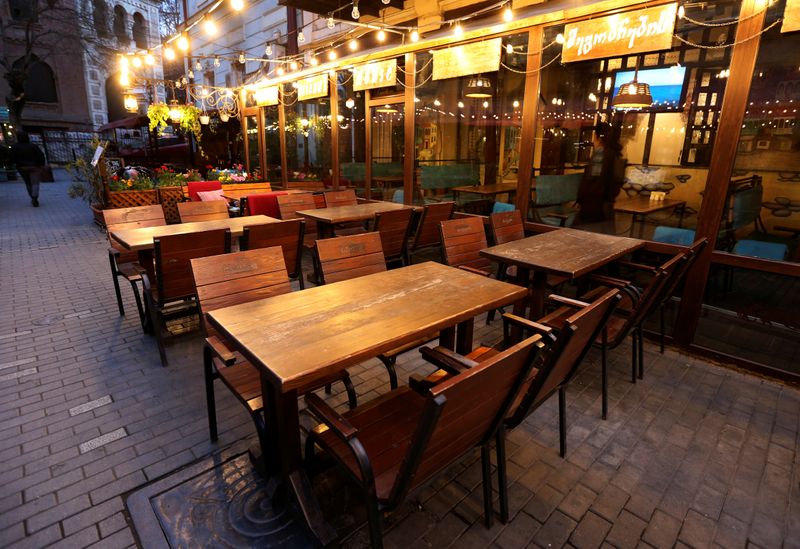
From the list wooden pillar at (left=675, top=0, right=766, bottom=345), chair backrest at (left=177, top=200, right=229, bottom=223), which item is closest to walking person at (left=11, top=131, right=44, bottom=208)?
chair backrest at (left=177, top=200, right=229, bottom=223)

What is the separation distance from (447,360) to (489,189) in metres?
4.35

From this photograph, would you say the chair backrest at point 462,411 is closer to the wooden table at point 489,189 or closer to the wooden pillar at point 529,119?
the wooden pillar at point 529,119

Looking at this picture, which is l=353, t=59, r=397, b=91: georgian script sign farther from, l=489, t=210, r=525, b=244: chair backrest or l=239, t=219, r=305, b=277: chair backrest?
l=239, t=219, r=305, b=277: chair backrest

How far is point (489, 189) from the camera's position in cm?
587

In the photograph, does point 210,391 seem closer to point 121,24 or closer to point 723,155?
point 723,155

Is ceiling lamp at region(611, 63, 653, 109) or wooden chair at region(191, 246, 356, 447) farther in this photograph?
ceiling lamp at region(611, 63, 653, 109)

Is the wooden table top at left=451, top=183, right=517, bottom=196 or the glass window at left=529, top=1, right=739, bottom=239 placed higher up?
the glass window at left=529, top=1, right=739, bottom=239

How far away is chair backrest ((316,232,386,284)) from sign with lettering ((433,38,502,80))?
3.27 metres

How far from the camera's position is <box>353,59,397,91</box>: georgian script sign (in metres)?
6.32

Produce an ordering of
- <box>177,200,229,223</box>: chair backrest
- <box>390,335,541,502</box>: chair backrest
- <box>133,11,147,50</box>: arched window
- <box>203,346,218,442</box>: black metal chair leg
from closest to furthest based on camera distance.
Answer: <box>390,335,541,502</box>: chair backrest → <box>203,346,218,442</box>: black metal chair leg → <box>177,200,229,223</box>: chair backrest → <box>133,11,147,50</box>: arched window

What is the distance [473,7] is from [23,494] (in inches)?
256

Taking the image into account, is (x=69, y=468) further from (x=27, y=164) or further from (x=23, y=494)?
(x=27, y=164)

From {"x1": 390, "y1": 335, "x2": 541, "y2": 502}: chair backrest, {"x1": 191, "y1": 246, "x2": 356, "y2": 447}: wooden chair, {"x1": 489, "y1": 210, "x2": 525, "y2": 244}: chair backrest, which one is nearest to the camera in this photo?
{"x1": 390, "y1": 335, "x2": 541, "y2": 502}: chair backrest

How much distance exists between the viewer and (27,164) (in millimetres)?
11492
